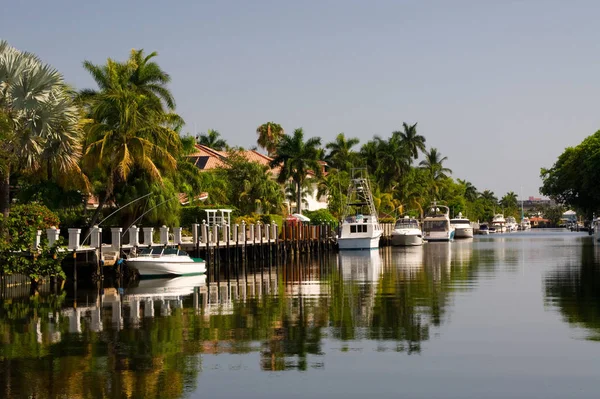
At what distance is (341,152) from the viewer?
109m

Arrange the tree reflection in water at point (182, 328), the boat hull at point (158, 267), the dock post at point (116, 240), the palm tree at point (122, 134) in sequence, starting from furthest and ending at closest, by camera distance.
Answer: the palm tree at point (122, 134)
the dock post at point (116, 240)
the boat hull at point (158, 267)
the tree reflection in water at point (182, 328)

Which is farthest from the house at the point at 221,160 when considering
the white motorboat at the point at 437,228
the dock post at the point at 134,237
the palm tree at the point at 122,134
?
the dock post at the point at 134,237

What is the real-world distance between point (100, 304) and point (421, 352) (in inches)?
552

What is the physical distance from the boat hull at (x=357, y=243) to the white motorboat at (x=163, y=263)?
38.4 m

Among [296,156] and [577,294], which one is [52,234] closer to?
[577,294]

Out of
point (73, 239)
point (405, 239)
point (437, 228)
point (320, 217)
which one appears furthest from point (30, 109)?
point (437, 228)

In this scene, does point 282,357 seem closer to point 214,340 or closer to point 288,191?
point 214,340

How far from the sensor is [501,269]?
4981cm

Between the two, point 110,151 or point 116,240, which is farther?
point 110,151

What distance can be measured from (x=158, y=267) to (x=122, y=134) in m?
9.60

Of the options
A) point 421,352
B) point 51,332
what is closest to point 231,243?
point 51,332

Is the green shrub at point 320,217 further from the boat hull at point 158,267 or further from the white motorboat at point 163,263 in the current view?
the boat hull at point 158,267

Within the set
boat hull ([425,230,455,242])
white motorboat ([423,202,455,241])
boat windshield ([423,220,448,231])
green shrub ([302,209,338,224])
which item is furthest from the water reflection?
boat windshield ([423,220,448,231])

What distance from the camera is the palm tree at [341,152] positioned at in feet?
356
